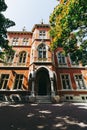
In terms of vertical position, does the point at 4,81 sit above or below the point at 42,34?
below

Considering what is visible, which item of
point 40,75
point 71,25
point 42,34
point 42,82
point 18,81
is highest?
point 42,34

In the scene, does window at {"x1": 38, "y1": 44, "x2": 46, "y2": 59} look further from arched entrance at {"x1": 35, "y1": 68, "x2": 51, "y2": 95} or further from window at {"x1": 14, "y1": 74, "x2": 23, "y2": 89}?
window at {"x1": 14, "y1": 74, "x2": 23, "y2": 89}

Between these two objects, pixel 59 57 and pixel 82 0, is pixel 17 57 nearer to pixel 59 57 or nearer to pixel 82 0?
pixel 59 57

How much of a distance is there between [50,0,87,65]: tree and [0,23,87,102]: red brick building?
591 centimetres

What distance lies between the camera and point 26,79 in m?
22.8

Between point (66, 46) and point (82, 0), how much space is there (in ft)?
20.0

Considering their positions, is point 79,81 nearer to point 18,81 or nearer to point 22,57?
point 18,81

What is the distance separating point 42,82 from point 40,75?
1345mm

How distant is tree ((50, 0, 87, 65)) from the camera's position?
12.3 metres

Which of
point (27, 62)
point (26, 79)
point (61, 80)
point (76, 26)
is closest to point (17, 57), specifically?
point (27, 62)

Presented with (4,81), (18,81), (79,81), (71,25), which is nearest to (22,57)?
(18,81)

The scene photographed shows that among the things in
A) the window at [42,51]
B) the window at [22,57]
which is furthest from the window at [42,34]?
the window at [22,57]

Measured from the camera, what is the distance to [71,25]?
1423 cm

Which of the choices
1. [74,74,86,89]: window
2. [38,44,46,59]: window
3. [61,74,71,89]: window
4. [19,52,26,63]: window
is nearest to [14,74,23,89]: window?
[19,52,26,63]: window
